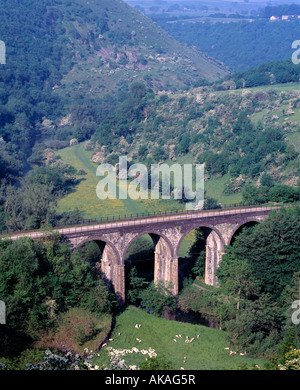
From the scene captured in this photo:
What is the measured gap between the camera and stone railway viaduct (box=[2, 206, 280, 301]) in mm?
47469

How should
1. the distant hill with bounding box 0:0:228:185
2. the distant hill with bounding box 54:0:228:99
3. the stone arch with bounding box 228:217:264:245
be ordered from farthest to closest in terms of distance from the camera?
the distant hill with bounding box 54:0:228:99
the distant hill with bounding box 0:0:228:185
the stone arch with bounding box 228:217:264:245

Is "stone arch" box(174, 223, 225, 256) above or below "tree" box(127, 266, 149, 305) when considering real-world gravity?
above

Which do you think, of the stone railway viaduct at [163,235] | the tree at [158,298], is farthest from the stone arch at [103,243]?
the tree at [158,298]

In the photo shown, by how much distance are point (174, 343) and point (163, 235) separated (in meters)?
12.0

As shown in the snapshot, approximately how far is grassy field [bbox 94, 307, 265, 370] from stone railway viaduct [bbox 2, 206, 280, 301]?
4821 millimetres

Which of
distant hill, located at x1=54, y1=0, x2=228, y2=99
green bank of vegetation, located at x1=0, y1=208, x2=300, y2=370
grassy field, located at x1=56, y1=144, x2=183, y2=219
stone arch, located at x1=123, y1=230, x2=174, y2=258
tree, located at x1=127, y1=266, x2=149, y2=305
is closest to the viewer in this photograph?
green bank of vegetation, located at x1=0, y1=208, x2=300, y2=370

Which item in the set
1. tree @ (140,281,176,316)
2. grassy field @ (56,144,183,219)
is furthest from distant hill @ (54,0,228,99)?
tree @ (140,281,176,316)

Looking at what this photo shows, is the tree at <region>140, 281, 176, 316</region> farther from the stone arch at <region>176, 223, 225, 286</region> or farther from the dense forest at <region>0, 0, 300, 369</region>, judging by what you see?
the stone arch at <region>176, 223, 225, 286</region>

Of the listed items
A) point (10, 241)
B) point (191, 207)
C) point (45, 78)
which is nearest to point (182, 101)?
point (191, 207)

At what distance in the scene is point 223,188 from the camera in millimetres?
83562

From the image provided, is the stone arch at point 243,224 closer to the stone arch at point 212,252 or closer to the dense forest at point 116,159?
the stone arch at point 212,252

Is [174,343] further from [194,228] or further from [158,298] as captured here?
[194,228]

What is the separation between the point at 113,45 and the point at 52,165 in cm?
10716
